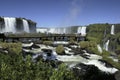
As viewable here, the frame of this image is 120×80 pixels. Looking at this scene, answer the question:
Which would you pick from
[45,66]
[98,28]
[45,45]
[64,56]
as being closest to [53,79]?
[45,66]

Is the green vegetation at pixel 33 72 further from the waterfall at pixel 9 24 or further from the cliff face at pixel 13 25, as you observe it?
the waterfall at pixel 9 24

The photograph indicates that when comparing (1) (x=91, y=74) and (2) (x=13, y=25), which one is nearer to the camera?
(1) (x=91, y=74)

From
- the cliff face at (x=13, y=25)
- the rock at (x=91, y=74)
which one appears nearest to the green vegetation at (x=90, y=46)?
the rock at (x=91, y=74)

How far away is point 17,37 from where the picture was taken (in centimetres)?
6931

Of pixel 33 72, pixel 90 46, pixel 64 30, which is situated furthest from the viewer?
pixel 64 30

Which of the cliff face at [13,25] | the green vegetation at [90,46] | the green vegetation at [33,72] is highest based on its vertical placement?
the cliff face at [13,25]

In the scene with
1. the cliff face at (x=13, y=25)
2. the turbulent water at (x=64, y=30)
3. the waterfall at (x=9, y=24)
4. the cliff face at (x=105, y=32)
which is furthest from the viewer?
the turbulent water at (x=64, y=30)

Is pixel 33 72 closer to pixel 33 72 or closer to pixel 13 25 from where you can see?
pixel 33 72

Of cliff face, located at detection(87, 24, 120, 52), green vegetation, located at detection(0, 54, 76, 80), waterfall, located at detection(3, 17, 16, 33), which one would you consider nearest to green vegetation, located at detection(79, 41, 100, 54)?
waterfall, located at detection(3, 17, 16, 33)

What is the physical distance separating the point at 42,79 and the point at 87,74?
61.7ft

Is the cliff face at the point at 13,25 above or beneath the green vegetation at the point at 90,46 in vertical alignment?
above

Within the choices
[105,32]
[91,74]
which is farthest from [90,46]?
[105,32]

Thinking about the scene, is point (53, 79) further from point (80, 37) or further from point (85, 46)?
point (80, 37)

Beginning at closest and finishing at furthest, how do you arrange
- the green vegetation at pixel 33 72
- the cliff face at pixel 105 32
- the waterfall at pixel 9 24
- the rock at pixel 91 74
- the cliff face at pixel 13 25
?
1. the green vegetation at pixel 33 72
2. the rock at pixel 91 74
3. the cliff face at pixel 13 25
4. the waterfall at pixel 9 24
5. the cliff face at pixel 105 32
